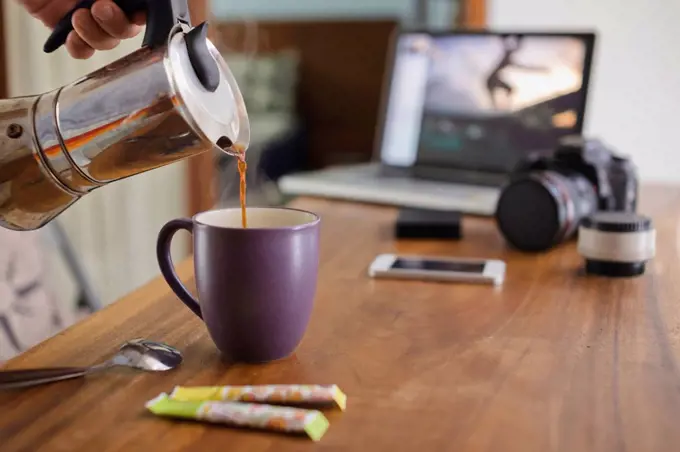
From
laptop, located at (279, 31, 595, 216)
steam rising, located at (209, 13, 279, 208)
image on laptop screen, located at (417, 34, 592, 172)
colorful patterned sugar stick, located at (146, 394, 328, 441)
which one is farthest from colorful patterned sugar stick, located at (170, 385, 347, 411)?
steam rising, located at (209, 13, 279, 208)

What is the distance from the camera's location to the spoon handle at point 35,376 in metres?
0.50

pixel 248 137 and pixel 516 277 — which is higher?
pixel 248 137

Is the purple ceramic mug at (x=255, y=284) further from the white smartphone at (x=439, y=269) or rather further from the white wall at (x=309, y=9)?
the white wall at (x=309, y=9)

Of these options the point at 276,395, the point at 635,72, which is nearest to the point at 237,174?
the point at 635,72

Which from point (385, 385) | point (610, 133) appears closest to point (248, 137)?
point (385, 385)

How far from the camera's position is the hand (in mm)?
606

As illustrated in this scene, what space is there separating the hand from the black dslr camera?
1.43ft

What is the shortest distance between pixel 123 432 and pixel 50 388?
0.29ft

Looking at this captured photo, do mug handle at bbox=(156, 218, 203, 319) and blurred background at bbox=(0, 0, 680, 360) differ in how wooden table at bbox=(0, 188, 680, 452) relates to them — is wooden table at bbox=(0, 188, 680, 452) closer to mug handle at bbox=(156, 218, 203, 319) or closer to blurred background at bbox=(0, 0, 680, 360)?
mug handle at bbox=(156, 218, 203, 319)

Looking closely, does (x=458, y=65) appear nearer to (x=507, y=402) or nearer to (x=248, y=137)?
(x=248, y=137)

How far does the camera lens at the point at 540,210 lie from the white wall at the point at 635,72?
34.5 inches

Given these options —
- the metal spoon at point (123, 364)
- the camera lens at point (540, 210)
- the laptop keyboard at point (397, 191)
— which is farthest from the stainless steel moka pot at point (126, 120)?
the laptop keyboard at point (397, 191)

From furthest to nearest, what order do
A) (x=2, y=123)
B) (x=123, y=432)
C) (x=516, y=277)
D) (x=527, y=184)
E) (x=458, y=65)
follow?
(x=458, y=65) < (x=527, y=184) < (x=516, y=277) < (x=2, y=123) < (x=123, y=432)

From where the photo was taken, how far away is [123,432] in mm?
442
